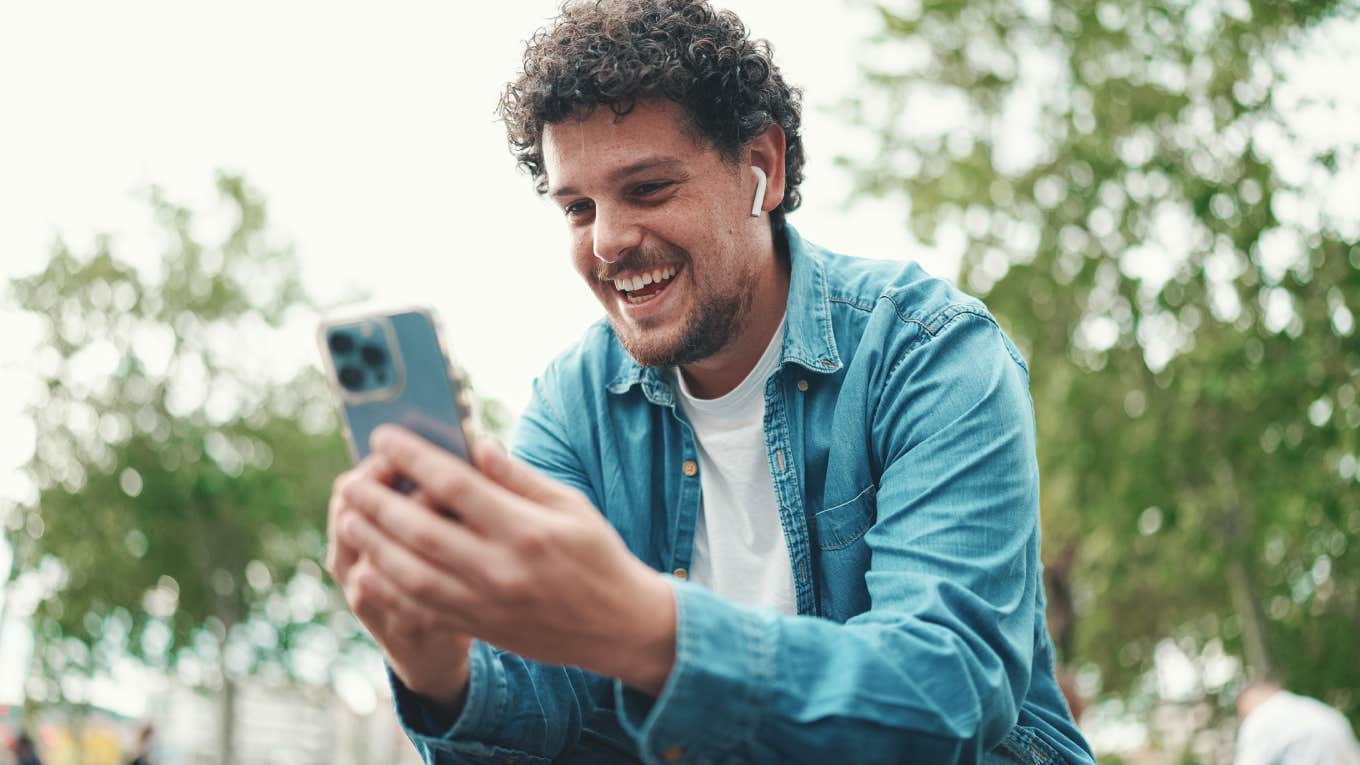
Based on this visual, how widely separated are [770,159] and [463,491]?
167 cm

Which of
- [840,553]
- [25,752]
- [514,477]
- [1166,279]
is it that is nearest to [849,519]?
[840,553]

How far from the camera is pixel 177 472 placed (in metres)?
22.2

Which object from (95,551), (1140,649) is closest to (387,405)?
(1140,649)

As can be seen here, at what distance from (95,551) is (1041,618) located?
21691mm

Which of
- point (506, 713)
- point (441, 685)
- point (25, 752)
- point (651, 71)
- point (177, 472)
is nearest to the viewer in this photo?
point (441, 685)

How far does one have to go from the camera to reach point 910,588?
1849 mm

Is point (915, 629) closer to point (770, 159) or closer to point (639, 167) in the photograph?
point (639, 167)

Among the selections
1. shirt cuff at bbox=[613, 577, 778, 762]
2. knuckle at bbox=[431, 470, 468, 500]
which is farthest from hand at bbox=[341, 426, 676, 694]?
shirt cuff at bbox=[613, 577, 778, 762]

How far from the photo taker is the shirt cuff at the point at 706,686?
151 centimetres

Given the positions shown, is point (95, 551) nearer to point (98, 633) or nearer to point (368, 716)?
point (98, 633)

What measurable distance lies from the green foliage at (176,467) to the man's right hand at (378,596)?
2152 cm

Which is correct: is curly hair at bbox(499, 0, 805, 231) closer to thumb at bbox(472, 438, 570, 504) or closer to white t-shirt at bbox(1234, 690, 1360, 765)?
thumb at bbox(472, 438, 570, 504)

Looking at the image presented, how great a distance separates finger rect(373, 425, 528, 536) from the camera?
1313 mm

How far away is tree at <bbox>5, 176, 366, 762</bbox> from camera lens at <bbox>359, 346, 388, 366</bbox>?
2176cm
